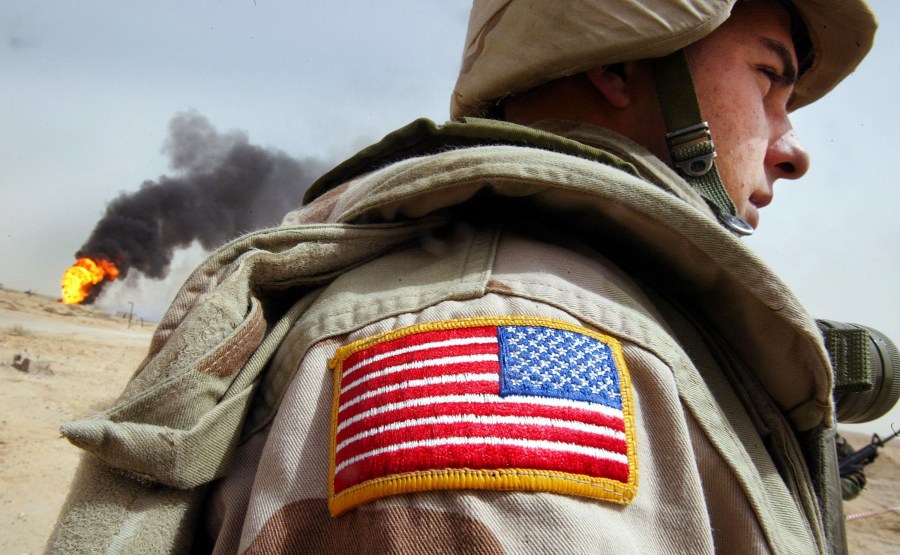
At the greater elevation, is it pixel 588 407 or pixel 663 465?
pixel 588 407

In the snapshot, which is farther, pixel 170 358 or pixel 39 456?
pixel 39 456

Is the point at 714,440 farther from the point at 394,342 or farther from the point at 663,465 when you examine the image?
the point at 394,342

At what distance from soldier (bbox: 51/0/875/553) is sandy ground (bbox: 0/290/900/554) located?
4557 mm

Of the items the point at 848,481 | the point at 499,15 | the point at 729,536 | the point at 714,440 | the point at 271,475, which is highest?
the point at 499,15

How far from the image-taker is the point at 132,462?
0.81 m

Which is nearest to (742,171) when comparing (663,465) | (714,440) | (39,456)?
(714,440)

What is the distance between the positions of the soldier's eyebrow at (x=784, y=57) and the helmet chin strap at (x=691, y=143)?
0.32m

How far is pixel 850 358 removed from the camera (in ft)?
4.20

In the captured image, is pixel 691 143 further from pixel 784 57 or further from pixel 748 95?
pixel 784 57

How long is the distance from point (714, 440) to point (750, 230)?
2.84ft

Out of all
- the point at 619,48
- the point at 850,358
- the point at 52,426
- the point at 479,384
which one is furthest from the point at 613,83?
the point at 52,426

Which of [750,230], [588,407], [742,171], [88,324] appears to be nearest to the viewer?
[588,407]

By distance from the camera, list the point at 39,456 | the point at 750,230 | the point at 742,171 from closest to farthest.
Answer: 1. the point at 750,230
2. the point at 742,171
3. the point at 39,456

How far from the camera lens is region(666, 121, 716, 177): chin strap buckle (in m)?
1.56
